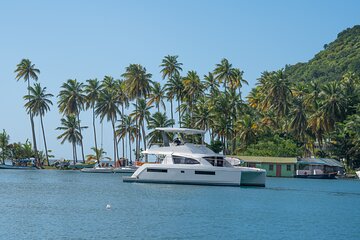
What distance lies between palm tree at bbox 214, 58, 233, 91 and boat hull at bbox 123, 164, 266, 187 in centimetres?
5581

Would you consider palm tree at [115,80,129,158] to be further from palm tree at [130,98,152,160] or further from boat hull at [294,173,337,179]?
boat hull at [294,173,337,179]

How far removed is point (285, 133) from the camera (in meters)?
123

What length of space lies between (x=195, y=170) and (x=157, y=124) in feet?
169

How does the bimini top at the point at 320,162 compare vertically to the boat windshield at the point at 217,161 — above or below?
below

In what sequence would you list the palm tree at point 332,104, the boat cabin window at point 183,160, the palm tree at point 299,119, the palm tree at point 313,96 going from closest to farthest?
the boat cabin window at point 183,160
the palm tree at point 332,104
the palm tree at point 299,119
the palm tree at point 313,96

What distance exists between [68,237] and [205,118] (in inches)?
3312

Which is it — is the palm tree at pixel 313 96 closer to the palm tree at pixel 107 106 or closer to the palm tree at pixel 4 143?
the palm tree at pixel 107 106

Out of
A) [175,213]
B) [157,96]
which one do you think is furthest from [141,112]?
[175,213]

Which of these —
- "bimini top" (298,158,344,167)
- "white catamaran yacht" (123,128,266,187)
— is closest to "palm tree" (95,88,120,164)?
"bimini top" (298,158,344,167)

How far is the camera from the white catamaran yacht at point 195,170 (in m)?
72.5

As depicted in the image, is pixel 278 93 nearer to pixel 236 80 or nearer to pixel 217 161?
pixel 236 80

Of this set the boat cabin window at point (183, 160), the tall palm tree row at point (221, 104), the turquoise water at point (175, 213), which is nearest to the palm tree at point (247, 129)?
the tall palm tree row at point (221, 104)

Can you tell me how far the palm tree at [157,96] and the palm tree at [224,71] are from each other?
11.1m

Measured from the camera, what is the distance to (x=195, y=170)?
72.6 metres
